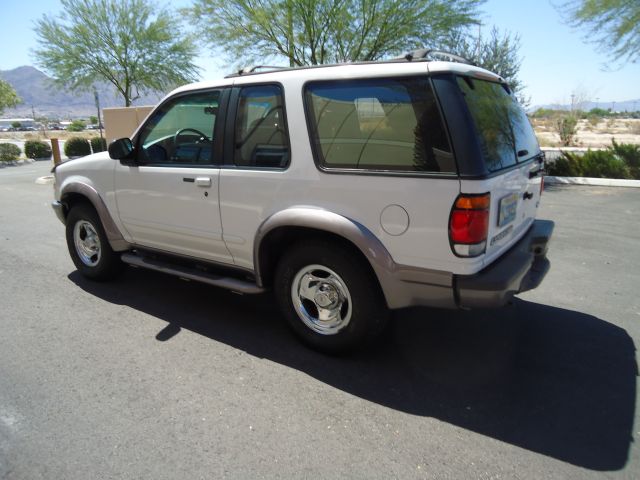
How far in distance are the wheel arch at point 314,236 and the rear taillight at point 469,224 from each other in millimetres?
435

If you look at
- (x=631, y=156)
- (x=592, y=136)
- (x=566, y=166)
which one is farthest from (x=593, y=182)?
(x=592, y=136)

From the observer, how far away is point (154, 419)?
2.66 metres

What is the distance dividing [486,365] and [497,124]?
5.51 feet

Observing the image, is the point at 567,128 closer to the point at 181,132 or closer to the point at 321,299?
the point at 181,132

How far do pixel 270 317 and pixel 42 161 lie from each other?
23210mm

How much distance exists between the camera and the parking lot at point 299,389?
92.1 inches

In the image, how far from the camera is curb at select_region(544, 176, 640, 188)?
10.7 m

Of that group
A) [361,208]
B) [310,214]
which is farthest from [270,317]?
[361,208]

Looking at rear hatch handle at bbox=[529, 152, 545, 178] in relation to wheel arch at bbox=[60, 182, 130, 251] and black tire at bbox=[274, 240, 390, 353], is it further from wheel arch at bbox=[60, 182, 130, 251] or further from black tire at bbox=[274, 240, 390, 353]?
wheel arch at bbox=[60, 182, 130, 251]

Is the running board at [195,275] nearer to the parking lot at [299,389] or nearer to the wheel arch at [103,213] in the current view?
the wheel arch at [103,213]

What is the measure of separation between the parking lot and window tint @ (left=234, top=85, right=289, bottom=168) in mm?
1438

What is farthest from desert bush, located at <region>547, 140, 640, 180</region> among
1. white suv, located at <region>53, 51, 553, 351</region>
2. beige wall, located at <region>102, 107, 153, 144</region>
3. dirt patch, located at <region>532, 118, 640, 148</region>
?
beige wall, located at <region>102, 107, 153, 144</region>

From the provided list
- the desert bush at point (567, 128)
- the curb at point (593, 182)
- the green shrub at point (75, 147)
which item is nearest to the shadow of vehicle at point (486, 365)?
the curb at point (593, 182)

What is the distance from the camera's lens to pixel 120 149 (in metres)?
3.97
